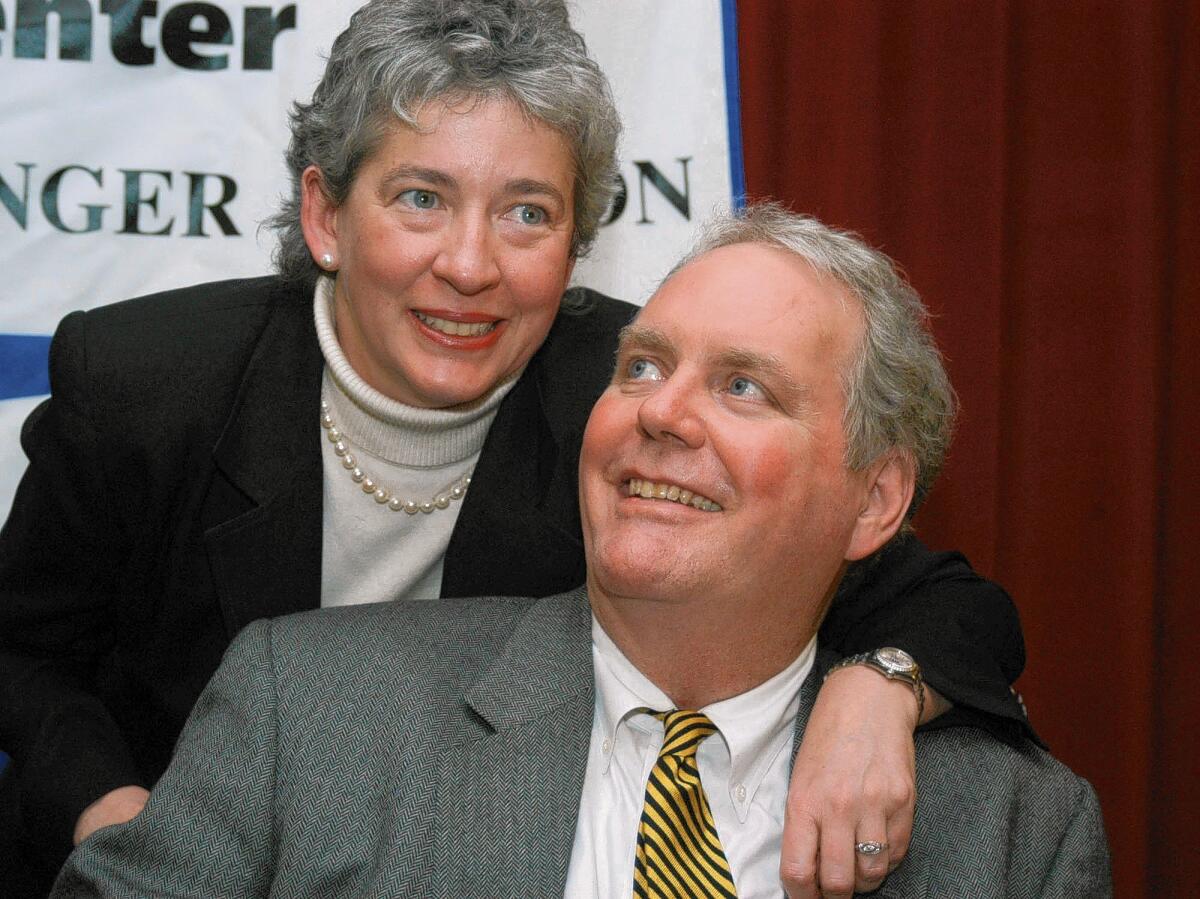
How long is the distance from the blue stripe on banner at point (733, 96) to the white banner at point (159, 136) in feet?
0.14

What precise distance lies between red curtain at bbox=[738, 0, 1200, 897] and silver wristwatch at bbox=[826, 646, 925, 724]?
4.17ft

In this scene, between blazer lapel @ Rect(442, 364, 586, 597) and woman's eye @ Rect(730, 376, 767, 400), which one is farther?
blazer lapel @ Rect(442, 364, 586, 597)

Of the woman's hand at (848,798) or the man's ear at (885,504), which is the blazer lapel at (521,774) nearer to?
the woman's hand at (848,798)

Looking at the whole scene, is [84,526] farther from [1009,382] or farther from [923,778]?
[1009,382]

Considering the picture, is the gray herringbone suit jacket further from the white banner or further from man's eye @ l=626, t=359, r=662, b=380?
the white banner

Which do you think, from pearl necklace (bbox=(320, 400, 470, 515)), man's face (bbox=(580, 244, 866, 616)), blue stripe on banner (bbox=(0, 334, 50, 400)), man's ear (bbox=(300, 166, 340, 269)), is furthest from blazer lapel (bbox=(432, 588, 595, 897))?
blue stripe on banner (bbox=(0, 334, 50, 400))

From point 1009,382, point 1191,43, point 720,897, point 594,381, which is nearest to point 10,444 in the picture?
point 594,381

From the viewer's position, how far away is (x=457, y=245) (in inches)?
77.9

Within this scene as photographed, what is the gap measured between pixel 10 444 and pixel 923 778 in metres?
1.86

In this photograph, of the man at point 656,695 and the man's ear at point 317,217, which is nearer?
the man at point 656,695

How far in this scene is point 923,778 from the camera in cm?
178

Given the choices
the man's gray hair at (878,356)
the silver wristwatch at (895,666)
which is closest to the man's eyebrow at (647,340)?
the man's gray hair at (878,356)

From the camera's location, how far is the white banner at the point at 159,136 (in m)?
2.71

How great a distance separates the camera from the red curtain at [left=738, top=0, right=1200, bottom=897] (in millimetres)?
2939
